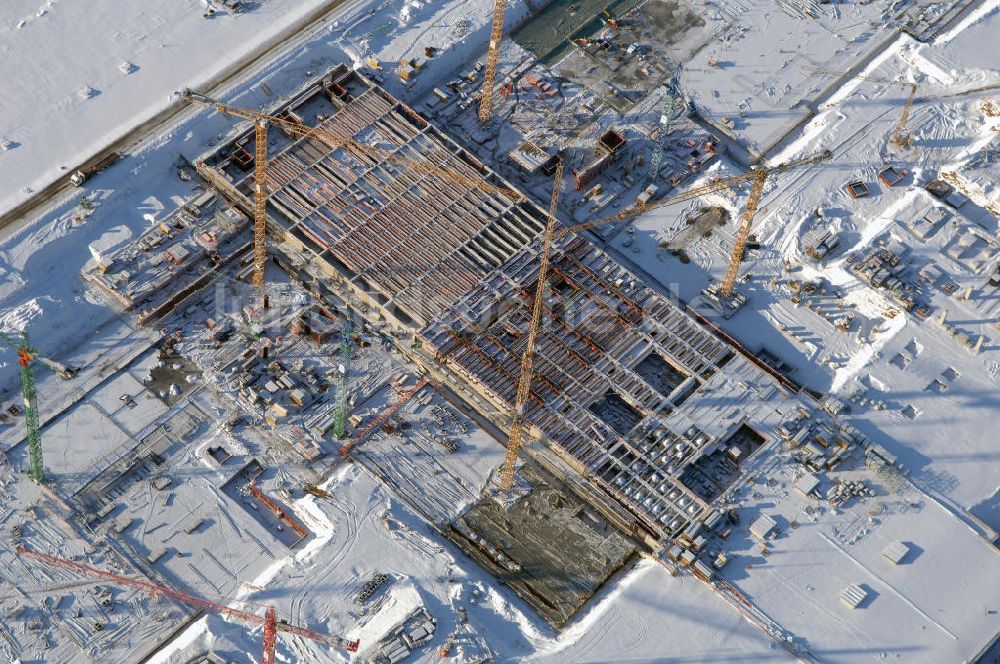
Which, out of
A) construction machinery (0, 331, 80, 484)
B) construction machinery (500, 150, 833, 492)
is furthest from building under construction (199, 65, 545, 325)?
construction machinery (0, 331, 80, 484)

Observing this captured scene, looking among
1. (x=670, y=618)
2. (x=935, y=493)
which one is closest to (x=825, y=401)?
(x=935, y=493)

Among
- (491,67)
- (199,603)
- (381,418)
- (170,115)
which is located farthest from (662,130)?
(199,603)

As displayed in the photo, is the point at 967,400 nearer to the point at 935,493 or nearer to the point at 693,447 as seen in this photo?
the point at 935,493

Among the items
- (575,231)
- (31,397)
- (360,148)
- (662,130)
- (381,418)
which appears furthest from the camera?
(662,130)

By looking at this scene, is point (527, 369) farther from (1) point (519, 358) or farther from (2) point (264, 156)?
(2) point (264, 156)

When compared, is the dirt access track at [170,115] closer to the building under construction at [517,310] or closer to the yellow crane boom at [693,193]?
the building under construction at [517,310]
